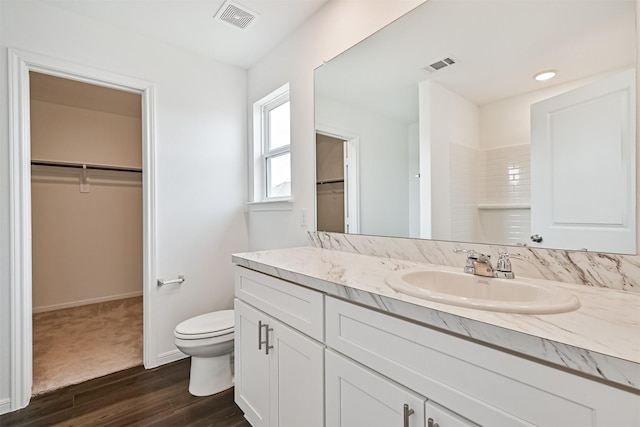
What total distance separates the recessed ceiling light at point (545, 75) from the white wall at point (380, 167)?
1.82 feet

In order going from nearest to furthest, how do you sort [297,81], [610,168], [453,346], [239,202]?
1. [453,346]
2. [610,168]
3. [297,81]
4. [239,202]

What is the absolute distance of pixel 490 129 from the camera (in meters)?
1.22

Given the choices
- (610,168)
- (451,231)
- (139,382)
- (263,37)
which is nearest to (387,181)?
(451,231)

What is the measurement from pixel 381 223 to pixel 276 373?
36.1 inches

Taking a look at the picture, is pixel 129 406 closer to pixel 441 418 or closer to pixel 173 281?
pixel 173 281

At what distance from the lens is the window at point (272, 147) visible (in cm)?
247

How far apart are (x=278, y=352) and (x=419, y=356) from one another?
73 centimetres

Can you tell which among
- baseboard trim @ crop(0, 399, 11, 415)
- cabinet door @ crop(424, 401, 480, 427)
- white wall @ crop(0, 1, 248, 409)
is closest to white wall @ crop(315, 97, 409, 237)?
cabinet door @ crop(424, 401, 480, 427)

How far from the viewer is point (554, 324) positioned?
63cm

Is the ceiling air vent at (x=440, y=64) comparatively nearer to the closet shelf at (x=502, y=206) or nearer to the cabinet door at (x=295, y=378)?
the closet shelf at (x=502, y=206)

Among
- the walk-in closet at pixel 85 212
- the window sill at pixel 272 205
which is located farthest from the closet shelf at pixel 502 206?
the walk-in closet at pixel 85 212

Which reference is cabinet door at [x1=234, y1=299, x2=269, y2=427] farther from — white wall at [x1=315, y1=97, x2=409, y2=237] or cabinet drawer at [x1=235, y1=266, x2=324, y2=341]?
white wall at [x1=315, y1=97, x2=409, y2=237]

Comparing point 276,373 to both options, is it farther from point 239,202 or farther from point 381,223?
point 239,202

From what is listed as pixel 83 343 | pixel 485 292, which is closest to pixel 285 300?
pixel 485 292
